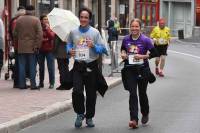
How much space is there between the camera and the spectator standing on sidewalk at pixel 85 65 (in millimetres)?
11219

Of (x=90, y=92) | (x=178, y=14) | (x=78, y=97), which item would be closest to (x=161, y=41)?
(x=90, y=92)

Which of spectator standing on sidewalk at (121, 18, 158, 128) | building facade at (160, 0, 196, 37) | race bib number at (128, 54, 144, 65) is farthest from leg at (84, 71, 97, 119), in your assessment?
building facade at (160, 0, 196, 37)

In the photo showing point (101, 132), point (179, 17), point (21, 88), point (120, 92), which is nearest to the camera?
point (101, 132)

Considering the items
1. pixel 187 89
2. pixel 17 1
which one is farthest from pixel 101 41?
pixel 17 1

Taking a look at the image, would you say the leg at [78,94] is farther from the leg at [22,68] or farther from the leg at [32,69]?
the leg at [22,68]

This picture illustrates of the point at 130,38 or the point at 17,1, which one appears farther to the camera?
the point at 17,1

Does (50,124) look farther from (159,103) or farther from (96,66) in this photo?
(159,103)

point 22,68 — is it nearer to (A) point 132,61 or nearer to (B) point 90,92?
(B) point 90,92

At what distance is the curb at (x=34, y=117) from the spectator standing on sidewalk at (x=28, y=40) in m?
2.29

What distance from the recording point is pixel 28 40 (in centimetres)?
1578

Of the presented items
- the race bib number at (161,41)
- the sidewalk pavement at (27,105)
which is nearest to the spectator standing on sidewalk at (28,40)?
the sidewalk pavement at (27,105)

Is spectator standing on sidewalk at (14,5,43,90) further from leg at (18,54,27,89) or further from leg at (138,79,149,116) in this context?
leg at (138,79,149,116)

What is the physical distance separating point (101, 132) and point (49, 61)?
5.86m

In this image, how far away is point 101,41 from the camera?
37.4ft
